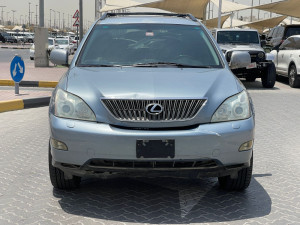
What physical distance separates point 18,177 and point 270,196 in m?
2.42

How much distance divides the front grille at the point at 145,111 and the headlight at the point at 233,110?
7.1 inches

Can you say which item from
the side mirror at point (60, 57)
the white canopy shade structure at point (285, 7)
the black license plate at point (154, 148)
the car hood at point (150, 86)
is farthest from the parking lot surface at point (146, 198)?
the white canopy shade structure at point (285, 7)

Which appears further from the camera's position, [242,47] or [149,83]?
[242,47]

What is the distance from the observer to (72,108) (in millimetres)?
3920

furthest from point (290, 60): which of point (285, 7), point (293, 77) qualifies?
point (285, 7)

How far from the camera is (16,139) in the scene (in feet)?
22.8

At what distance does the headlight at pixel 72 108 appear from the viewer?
3.86 metres

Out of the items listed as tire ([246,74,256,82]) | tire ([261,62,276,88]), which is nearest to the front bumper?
tire ([261,62,276,88])

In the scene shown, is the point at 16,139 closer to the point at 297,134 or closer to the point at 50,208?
the point at 50,208

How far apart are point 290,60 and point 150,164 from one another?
41.5 feet

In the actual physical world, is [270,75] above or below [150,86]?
below

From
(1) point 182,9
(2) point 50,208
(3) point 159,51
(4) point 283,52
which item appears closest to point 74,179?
(2) point 50,208

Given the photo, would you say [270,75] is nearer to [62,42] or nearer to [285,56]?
[285,56]

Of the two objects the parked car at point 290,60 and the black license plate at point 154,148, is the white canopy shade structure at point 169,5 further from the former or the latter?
the black license plate at point 154,148
